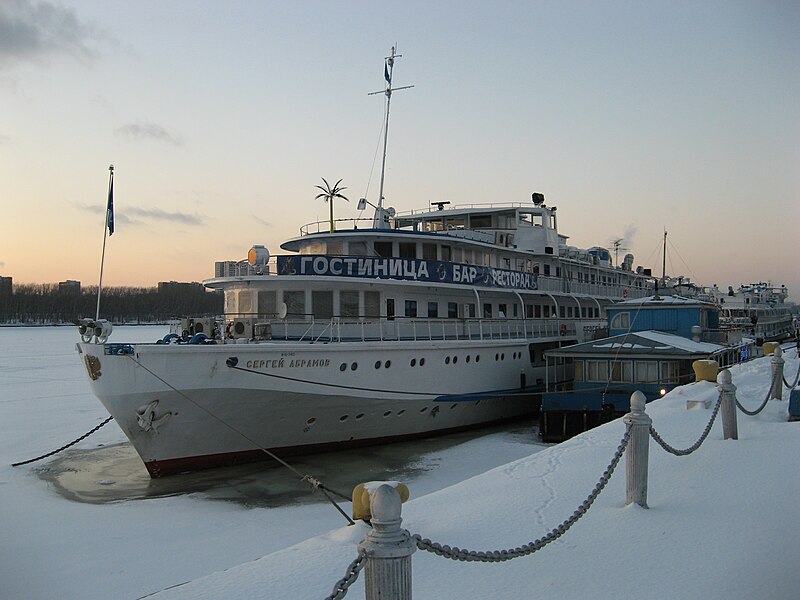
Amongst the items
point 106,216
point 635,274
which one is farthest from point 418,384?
point 635,274

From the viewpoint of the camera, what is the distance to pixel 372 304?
63.6 ft

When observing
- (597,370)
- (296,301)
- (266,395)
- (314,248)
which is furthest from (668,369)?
(266,395)

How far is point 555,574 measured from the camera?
16.6 ft

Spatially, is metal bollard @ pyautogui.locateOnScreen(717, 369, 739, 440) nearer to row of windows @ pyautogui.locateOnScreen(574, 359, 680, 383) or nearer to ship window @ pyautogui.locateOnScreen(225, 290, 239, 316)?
row of windows @ pyautogui.locateOnScreen(574, 359, 680, 383)

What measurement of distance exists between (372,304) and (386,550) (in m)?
16.0

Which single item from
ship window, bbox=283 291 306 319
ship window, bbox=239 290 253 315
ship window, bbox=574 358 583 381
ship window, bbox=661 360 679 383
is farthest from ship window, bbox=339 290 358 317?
ship window, bbox=661 360 679 383

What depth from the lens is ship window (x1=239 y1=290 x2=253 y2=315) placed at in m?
18.7

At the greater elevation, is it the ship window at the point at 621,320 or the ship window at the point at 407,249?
the ship window at the point at 407,249

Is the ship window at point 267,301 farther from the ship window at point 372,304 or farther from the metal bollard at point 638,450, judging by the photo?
the metal bollard at point 638,450

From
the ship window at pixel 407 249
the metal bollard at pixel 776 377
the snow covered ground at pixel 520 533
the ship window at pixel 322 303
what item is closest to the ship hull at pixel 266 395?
the snow covered ground at pixel 520 533

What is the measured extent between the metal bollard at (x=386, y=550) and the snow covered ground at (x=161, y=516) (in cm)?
688

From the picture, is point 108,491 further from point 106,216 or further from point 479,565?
point 479,565

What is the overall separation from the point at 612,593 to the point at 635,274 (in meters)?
40.5

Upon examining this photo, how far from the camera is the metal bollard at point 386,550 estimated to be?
3.41 meters
